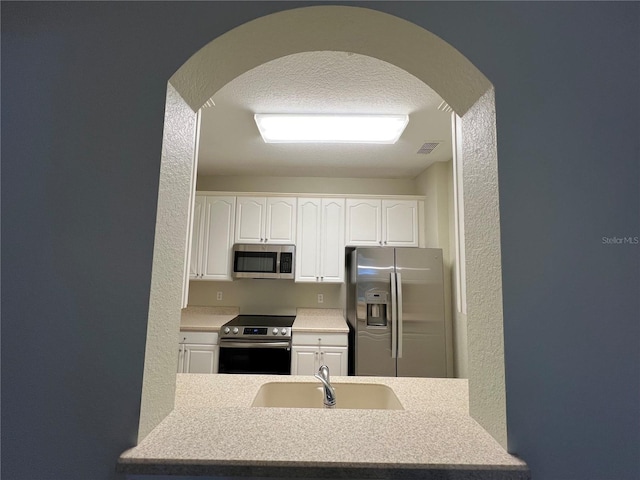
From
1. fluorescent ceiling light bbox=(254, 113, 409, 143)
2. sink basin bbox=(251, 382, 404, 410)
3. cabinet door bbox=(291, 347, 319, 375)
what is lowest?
cabinet door bbox=(291, 347, 319, 375)

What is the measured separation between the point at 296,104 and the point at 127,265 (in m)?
1.73

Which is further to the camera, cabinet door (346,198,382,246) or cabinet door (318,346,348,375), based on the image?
cabinet door (346,198,382,246)

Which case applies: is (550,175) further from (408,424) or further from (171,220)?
(171,220)

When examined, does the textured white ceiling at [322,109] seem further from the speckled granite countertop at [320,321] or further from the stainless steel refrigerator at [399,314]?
the speckled granite countertop at [320,321]

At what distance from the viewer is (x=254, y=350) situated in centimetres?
257

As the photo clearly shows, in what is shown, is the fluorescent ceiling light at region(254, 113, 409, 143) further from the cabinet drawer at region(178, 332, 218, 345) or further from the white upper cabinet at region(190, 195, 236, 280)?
the cabinet drawer at region(178, 332, 218, 345)

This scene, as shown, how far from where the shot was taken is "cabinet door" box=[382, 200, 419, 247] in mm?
3051

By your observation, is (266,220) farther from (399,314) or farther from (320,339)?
(399,314)

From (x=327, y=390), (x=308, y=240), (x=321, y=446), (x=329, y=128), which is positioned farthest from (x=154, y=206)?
(x=308, y=240)

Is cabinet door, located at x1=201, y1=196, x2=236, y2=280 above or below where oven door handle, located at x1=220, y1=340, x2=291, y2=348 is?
above

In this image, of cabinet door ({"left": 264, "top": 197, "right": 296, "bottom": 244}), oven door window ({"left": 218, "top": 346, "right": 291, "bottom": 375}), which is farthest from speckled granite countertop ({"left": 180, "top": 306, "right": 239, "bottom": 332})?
cabinet door ({"left": 264, "top": 197, "right": 296, "bottom": 244})

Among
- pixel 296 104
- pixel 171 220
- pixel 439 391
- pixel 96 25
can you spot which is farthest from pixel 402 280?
pixel 96 25

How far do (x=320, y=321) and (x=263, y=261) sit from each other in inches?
34.8

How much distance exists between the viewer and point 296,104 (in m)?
2.01
